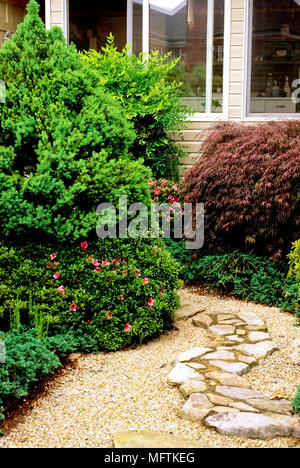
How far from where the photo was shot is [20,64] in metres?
4.30

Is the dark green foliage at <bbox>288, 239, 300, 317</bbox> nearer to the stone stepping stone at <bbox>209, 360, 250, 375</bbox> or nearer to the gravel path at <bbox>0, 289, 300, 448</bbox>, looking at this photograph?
the gravel path at <bbox>0, 289, 300, 448</bbox>

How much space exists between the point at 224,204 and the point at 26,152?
2318 mm

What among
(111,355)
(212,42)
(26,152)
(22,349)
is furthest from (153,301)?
(212,42)

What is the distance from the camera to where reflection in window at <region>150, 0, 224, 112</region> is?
7.75 metres

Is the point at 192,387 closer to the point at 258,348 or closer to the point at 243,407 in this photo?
the point at 243,407

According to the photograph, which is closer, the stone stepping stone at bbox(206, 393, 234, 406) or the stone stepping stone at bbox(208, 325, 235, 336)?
the stone stepping stone at bbox(206, 393, 234, 406)

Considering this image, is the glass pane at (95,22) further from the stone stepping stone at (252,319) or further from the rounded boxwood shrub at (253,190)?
the stone stepping stone at (252,319)

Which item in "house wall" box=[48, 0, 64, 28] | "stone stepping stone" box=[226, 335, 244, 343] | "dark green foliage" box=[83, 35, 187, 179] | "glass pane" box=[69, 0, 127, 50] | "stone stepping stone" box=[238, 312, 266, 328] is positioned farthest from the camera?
"glass pane" box=[69, 0, 127, 50]

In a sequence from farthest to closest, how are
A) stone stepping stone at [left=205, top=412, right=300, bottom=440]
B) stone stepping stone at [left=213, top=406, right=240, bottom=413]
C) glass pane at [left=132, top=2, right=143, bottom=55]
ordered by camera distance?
glass pane at [left=132, top=2, right=143, bottom=55]
stone stepping stone at [left=213, top=406, right=240, bottom=413]
stone stepping stone at [left=205, top=412, right=300, bottom=440]

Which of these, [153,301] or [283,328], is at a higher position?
[153,301]

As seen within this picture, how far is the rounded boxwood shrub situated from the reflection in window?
190 cm

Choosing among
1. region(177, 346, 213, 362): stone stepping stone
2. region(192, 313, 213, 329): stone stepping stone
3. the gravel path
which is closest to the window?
region(192, 313, 213, 329): stone stepping stone

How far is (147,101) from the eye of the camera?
7.03m
